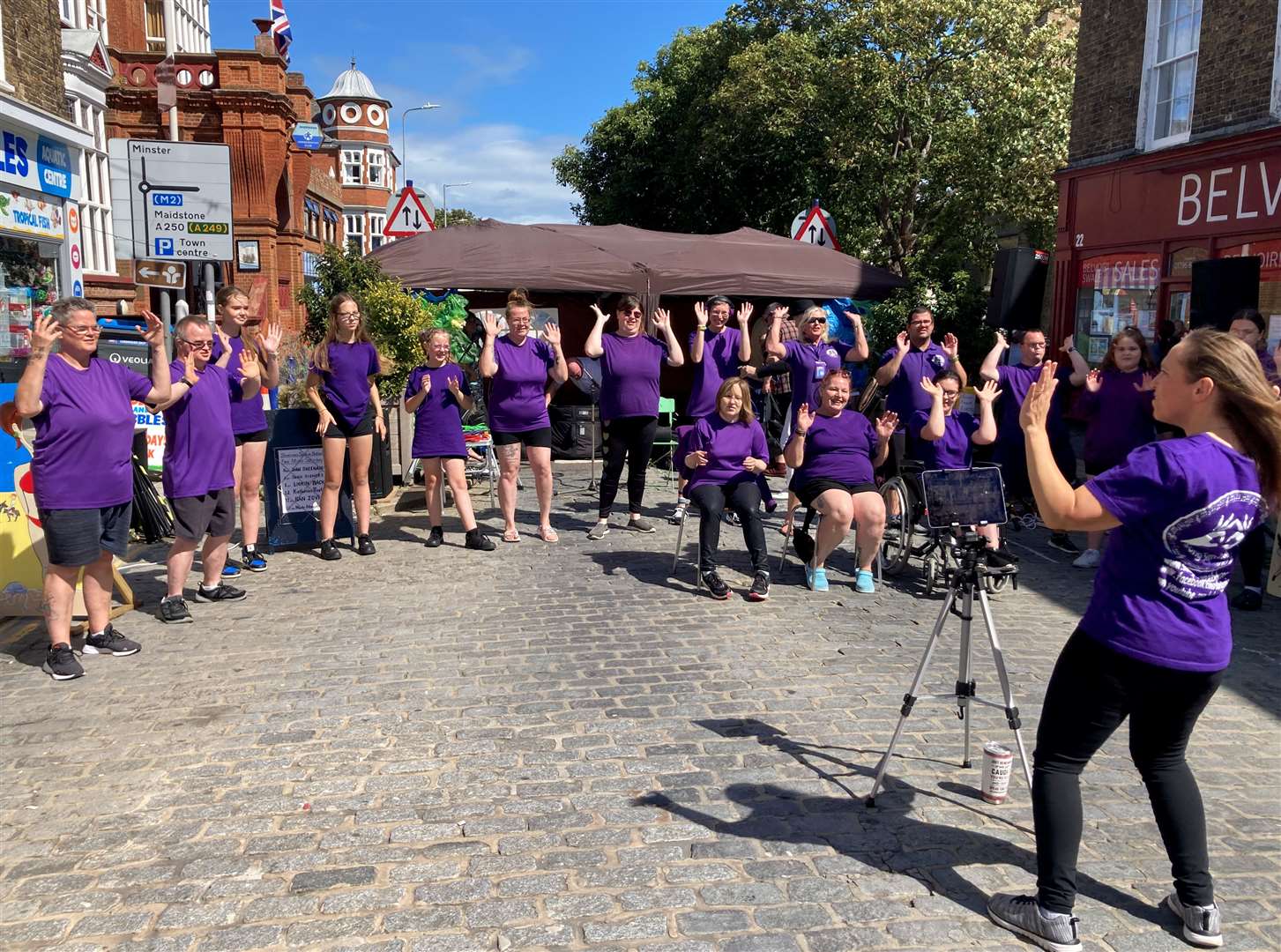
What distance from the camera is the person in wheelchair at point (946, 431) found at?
722cm

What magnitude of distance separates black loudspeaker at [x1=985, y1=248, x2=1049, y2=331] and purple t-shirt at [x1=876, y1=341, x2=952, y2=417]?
3.95m

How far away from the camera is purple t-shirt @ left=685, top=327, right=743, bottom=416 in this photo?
9.09m

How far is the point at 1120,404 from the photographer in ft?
26.1

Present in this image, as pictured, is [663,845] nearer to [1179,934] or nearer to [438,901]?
[438,901]

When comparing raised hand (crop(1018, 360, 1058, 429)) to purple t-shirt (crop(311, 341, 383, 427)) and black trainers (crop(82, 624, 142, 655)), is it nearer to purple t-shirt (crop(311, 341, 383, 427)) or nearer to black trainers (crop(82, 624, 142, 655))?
black trainers (crop(82, 624, 142, 655))

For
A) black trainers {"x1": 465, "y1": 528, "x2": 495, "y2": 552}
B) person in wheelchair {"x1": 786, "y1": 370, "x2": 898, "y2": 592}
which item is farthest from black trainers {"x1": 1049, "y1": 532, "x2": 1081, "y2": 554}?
black trainers {"x1": 465, "y1": 528, "x2": 495, "y2": 552}

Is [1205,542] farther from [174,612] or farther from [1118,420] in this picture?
[174,612]

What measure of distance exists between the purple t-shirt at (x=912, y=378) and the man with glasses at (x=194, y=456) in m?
5.05

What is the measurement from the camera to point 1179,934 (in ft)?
10.2

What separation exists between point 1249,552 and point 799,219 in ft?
24.8

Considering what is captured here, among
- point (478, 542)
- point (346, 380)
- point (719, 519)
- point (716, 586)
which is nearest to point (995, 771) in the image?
point (716, 586)

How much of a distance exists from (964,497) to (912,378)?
3.18m

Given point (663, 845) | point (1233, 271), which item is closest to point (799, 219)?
point (1233, 271)

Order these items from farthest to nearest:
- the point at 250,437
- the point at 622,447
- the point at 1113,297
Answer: the point at 1113,297 < the point at 622,447 < the point at 250,437
